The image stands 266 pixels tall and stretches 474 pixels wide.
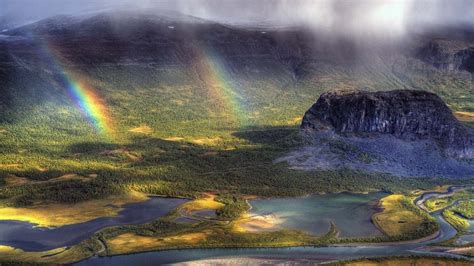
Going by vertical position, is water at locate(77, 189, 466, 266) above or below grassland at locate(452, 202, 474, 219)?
above

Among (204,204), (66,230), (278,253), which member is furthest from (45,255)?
(204,204)

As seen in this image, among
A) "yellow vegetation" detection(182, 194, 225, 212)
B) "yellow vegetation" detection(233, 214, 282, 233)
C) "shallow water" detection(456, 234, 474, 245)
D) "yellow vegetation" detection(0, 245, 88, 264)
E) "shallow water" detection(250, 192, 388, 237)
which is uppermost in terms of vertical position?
"yellow vegetation" detection(0, 245, 88, 264)

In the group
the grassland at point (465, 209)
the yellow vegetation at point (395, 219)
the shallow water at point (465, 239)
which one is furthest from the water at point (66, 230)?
the grassland at point (465, 209)

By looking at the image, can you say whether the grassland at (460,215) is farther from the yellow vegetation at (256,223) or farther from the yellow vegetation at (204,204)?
the yellow vegetation at (204,204)

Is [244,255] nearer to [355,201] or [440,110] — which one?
[355,201]

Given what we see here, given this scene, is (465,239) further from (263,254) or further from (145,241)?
(145,241)

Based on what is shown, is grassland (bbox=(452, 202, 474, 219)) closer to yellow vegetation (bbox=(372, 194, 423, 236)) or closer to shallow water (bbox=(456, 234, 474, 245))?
yellow vegetation (bbox=(372, 194, 423, 236))

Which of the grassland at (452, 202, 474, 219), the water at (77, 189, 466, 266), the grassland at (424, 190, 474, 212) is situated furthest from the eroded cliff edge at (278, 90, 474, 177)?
the water at (77, 189, 466, 266)
